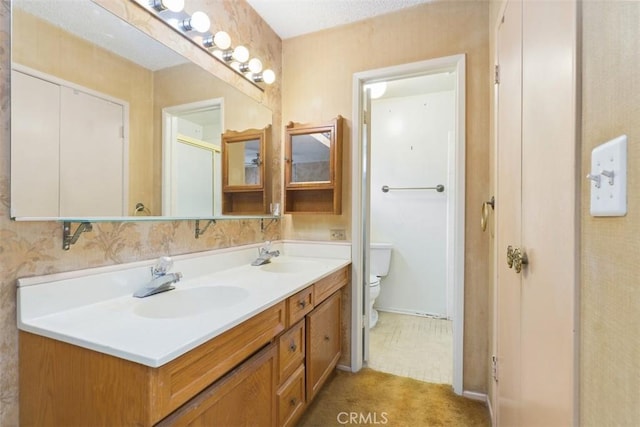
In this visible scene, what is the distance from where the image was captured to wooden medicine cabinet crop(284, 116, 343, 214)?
6.33ft

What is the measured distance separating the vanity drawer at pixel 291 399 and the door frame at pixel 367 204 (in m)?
0.65

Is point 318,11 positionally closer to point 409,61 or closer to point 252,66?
point 252,66

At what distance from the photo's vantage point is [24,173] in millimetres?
857

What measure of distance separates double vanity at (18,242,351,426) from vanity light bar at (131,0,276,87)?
109cm

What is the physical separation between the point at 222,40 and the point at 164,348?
1553 mm

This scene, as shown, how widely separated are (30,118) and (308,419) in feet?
5.60

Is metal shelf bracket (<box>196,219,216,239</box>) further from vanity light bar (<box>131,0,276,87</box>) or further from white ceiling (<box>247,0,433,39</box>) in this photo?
white ceiling (<box>247,0,433,39</box>)

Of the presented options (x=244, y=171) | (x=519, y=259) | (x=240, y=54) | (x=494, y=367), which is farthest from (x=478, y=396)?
(x=240, y=54)

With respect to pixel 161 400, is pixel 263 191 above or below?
above

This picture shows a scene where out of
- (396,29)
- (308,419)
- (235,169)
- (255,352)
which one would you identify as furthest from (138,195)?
(396,29)

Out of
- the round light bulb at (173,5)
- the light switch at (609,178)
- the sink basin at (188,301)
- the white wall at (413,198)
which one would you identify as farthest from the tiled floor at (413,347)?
the round light bulb at (173,5)

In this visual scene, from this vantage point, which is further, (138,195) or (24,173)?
(138,195)

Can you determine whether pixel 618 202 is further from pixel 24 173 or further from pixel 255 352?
pixel 24 173

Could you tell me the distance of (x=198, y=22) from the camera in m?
1.39
